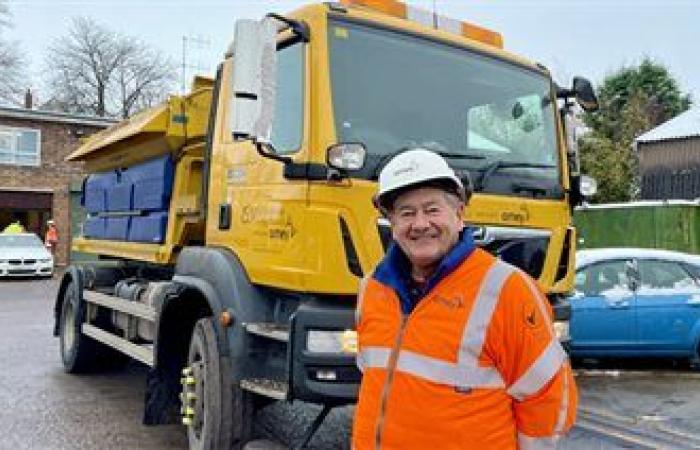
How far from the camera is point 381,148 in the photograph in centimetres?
466

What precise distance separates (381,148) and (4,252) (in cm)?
2268

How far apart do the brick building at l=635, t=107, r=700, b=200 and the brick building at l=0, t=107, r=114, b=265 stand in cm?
2142

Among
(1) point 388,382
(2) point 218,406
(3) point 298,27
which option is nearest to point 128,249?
(2) point 218,406

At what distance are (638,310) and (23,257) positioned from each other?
19578 millimetres

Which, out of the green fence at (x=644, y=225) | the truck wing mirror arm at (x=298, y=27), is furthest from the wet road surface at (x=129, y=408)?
the green fence at (x=644, y=225)

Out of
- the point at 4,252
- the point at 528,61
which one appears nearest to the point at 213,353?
the point at 528,61

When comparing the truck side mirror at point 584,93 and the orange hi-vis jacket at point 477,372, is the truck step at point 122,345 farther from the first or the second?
the orange hi-vis jacket at point 477,372

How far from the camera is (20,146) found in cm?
3080

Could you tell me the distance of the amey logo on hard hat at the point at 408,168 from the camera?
2.44 m

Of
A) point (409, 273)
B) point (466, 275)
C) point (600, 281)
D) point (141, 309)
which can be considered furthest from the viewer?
point (600, 281)

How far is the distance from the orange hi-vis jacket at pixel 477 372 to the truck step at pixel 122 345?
4266 mm

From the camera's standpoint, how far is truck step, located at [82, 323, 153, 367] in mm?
6645

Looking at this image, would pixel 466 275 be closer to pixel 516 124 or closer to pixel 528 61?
pixel 516 124

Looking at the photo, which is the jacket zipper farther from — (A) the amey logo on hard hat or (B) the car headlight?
(B) the car headlight
